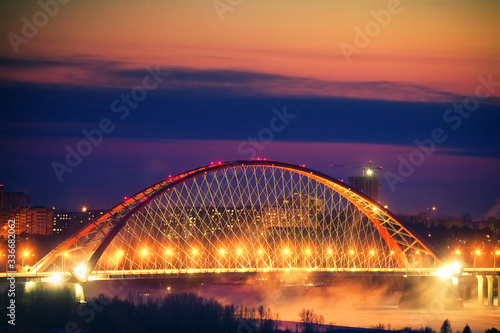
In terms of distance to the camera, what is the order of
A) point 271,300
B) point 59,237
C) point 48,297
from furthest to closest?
point 59,237 → point 271,300 → point 48,297

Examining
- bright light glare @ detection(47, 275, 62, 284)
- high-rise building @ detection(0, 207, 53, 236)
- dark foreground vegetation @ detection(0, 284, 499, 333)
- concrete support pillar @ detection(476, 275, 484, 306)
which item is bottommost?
dark foreground vegetation @ detection(0, 284, 499, 333)

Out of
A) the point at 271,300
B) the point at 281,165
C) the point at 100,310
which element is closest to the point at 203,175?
the point at 281,165

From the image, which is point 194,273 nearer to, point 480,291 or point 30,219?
point 480,291

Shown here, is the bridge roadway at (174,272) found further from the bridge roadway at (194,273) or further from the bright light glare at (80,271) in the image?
the bright light glare at (80,271)

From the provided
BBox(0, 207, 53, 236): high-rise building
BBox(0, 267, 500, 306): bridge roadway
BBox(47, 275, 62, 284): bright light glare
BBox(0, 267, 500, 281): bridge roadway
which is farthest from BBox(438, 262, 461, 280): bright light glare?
BBox(0, 207, 53, 236): high-rise building

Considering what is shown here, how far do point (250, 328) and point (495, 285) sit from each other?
45915 millimetres

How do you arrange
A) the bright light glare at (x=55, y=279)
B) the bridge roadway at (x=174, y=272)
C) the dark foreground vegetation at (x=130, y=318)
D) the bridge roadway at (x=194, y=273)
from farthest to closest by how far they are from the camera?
the bright light glare at (x=55, y=279)
the bridge roadway at (x=174, y=272)
the bridge roadway at (x=194, y=273)
the dark foreground vegetation at (x=130, y=318)

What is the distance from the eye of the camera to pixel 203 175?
266 feet

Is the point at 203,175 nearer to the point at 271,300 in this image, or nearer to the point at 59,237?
the point at 271,300

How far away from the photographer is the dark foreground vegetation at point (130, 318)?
7025 cm

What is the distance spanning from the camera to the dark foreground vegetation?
7025 cm

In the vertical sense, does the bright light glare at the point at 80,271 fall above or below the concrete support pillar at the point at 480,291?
above

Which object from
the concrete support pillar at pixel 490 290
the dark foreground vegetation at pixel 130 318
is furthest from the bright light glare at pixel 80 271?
the concrete support pillar at pixel 490 290

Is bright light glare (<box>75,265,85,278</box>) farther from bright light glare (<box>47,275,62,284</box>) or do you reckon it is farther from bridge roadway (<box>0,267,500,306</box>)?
bright light glare (<box>47,275,62,284</box>)
